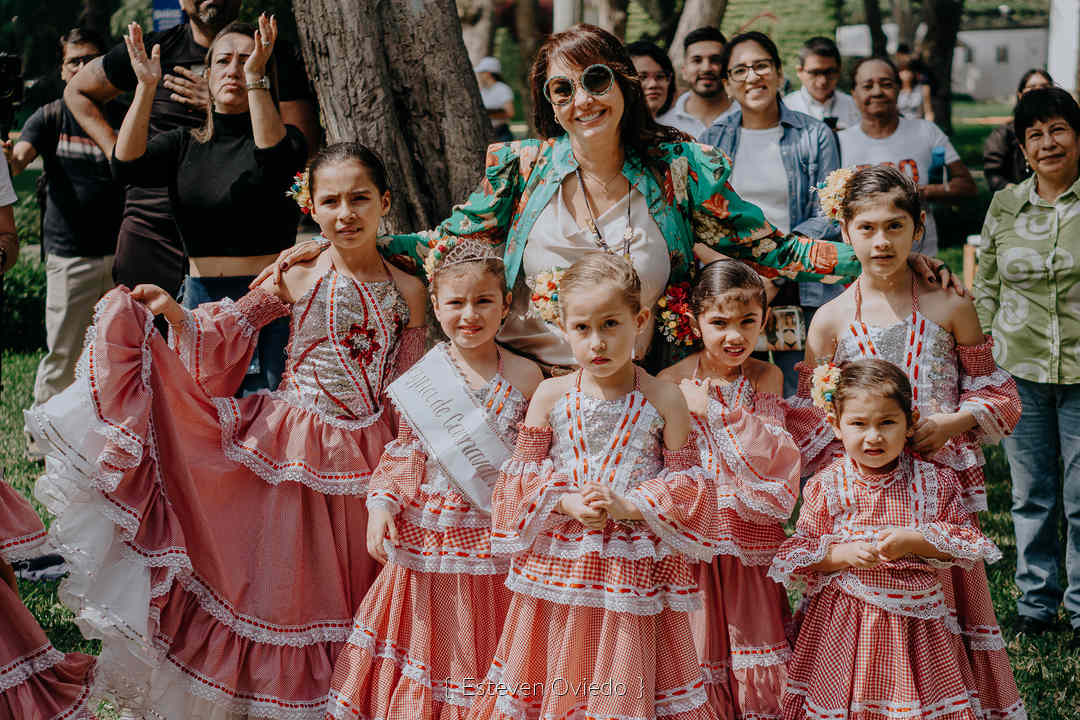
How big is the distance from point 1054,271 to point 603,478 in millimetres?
2543

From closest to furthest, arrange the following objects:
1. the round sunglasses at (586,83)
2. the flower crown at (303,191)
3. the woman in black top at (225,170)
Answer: the round sunglasses at (586,83)
the flower crown at (303,191)
the woman in black top at (225,170)

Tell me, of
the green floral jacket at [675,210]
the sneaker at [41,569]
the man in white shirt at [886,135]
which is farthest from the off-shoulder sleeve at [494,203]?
the man in white shirt at [886,135]

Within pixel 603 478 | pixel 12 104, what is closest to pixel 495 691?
pixel 603 478

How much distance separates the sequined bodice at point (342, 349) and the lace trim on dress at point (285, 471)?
7.7 inches

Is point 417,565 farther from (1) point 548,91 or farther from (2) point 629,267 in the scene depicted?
(1) point 548,91

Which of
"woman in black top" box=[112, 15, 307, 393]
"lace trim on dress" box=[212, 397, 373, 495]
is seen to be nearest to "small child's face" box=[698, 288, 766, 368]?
"lace trim on dress" box=[212, 397, 373, 495]

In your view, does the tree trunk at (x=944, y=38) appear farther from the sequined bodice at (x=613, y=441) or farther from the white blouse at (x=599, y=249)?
the sequined bodice at (x=613, y=441)

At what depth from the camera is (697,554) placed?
358 cm

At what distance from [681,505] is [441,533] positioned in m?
0.84

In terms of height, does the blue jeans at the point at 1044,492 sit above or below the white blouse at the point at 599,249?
below

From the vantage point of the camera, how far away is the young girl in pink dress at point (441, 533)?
3.84 meters

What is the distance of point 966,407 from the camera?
3840 mm

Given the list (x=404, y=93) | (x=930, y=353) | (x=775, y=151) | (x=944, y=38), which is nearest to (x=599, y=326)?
(x=930, y=353)

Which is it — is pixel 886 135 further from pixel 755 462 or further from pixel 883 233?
pixel 755 462
